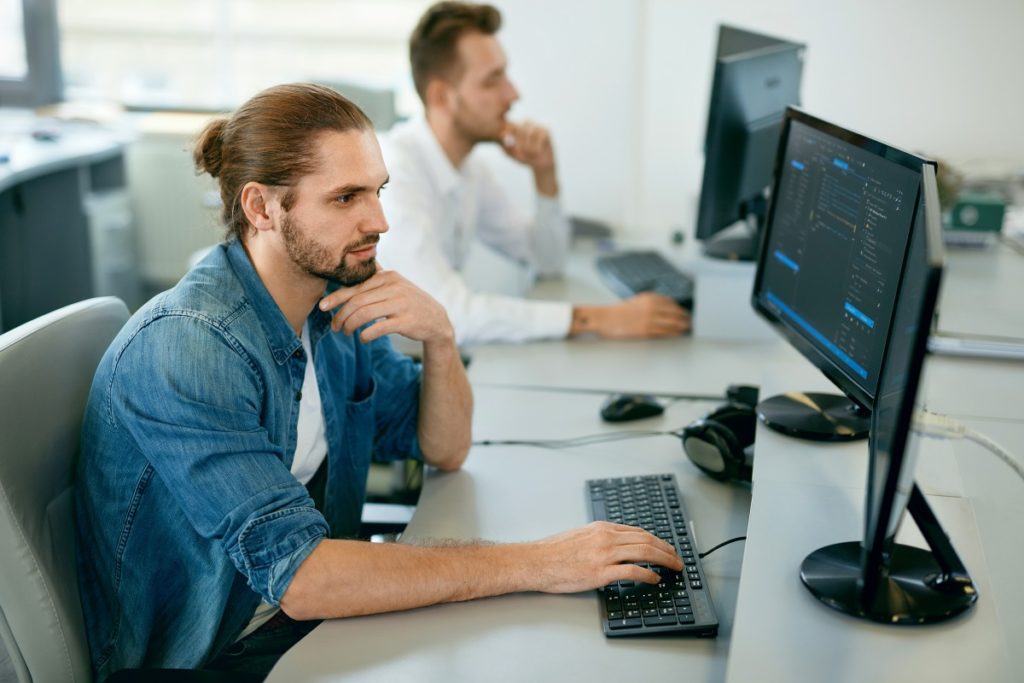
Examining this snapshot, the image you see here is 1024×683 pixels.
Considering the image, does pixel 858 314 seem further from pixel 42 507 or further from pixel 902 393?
pixel 42 507

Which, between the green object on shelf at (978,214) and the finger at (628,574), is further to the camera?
the green object on shelf at (978,214)

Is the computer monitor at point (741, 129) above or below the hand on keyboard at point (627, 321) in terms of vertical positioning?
above

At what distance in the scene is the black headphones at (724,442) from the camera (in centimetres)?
151

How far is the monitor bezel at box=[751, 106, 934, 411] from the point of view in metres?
1.26

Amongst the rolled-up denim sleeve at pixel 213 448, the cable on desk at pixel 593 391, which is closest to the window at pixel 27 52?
the cable on desk at pixel 593 391

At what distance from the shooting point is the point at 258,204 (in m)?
1.33

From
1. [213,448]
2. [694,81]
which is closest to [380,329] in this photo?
[213,448]

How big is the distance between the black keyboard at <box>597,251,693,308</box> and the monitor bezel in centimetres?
62

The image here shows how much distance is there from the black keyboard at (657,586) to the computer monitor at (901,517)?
0.15m

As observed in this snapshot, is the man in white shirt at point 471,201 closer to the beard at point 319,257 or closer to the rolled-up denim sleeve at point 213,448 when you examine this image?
the beard at point 319,257

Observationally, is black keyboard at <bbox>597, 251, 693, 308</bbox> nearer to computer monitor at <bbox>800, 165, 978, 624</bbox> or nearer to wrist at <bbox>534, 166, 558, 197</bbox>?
wrist at <bbox>534, 166, 558, 197</bbox>

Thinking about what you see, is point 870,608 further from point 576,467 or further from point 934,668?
point 576,467

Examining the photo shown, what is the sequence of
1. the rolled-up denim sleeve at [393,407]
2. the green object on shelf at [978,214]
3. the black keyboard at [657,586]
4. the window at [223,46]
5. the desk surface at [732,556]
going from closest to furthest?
the desk surface at [732,556]
the black keyboard at [657,586]
the rolled-up denim sleeve at [393,407]
the green object on shelf at [978,214]
the window at [223,46]

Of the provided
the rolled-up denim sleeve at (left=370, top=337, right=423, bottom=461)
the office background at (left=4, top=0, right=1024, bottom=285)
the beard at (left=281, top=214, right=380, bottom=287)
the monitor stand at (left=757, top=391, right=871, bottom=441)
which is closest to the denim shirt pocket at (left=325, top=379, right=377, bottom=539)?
the rolled-up denim sleeve at (left=370, top=337, right=423, bottom=461)
